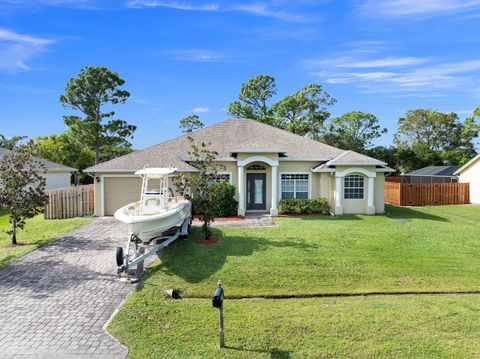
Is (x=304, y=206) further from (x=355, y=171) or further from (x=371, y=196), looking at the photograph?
(x=371, y=196)

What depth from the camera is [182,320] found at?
22.8 feet

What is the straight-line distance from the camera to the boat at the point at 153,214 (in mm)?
9758

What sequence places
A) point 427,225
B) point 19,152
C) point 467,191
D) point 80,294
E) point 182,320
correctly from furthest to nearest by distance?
point 467,191 < point 427,225 < point 19,152 < point 80,294 < point 182,320

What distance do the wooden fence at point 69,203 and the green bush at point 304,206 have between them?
456 inches

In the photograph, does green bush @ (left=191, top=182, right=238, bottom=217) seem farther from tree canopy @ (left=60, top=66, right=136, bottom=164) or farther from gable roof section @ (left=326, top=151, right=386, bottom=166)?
tree canopy @ (left=60, top=66, right=136, bottom=164)

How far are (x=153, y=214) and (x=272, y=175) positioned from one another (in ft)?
32.0

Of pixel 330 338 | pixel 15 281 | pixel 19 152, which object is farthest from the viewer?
pixel 19 152

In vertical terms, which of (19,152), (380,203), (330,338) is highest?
(19,152)

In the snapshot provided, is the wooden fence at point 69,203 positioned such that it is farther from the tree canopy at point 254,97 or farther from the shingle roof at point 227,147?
the tree canopy at point 254,97

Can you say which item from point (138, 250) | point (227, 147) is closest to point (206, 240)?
point (138, 250)

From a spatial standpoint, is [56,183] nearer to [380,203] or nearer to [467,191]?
[380,203]

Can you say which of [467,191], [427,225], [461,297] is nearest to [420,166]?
[467,191]

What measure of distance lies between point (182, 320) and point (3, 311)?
4.11m

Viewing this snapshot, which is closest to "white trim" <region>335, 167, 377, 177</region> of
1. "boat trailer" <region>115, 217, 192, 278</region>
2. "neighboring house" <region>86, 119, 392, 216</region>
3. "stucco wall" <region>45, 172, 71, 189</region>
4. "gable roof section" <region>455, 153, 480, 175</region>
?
"neighboring house" <region>86, 119, 392, 216</region>
